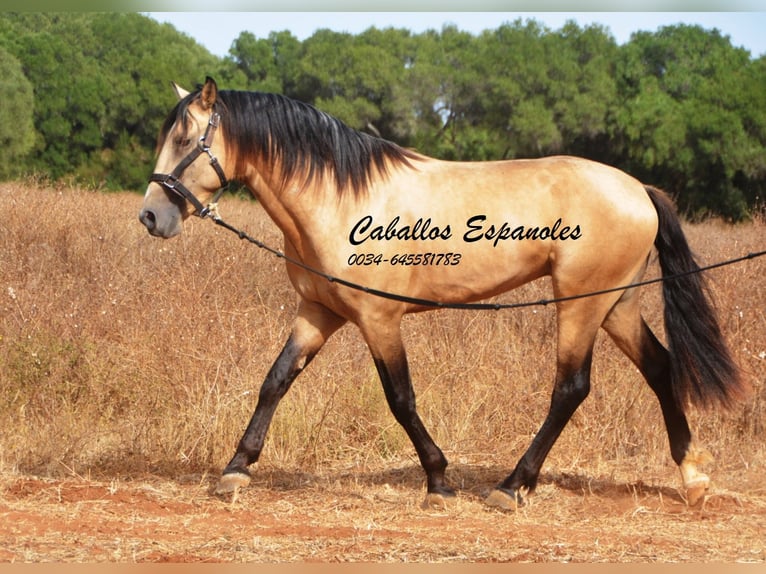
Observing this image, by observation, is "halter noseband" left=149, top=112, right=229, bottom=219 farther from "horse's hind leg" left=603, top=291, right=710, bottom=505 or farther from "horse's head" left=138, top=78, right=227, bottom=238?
"horse's hind leg" left=603, top=291, right=710, bottom=505

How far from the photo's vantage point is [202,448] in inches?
231

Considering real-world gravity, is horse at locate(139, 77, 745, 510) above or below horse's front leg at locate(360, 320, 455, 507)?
above

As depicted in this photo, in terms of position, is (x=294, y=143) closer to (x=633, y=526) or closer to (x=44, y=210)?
(x=633, y=526)

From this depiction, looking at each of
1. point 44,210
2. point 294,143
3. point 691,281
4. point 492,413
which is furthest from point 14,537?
point 44,210

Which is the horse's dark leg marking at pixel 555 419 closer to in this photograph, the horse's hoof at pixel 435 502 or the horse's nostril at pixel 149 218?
the horse's hoof at pixel 435 502

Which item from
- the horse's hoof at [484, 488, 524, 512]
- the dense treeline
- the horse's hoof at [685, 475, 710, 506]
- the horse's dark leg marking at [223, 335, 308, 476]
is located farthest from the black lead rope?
the dense treeline

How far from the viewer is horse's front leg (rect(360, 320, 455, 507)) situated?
16.1ft

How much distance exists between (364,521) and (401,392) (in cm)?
68

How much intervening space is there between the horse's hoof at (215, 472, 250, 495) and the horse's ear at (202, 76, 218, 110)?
1893mm

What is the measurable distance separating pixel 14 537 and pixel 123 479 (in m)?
1.38

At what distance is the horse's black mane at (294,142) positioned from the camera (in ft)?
16.1

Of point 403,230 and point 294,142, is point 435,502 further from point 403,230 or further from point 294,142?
point 294,142

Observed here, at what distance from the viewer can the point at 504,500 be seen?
4969 millimetres

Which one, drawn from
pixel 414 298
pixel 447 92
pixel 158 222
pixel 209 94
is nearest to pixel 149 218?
pixel 158 222
